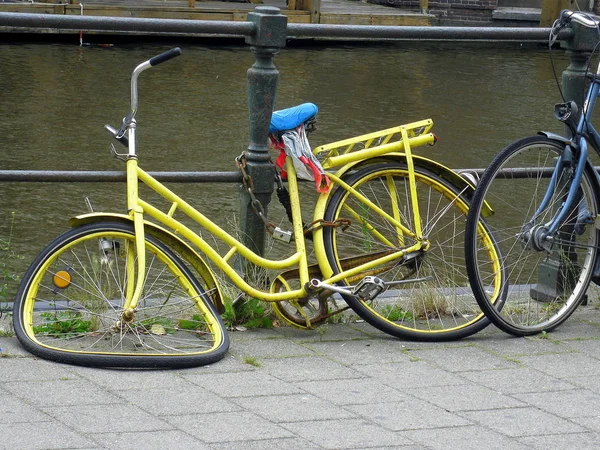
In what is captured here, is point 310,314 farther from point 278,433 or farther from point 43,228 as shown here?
point 43,228

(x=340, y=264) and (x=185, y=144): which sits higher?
(x=340, y=264)

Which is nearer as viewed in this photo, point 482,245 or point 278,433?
point 278,433

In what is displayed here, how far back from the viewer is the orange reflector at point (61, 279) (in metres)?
3.75

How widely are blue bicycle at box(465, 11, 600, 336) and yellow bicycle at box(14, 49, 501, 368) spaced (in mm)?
105

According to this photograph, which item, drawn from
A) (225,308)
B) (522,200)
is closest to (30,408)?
(225,308)

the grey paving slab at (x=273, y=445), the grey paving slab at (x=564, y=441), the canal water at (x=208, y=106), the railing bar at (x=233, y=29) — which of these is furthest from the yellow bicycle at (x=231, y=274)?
the canal water at (x=208, y=106)

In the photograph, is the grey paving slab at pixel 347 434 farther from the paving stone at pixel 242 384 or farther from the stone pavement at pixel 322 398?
the paving stone at pixel 242 384

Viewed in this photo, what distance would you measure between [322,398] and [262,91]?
54.0 inches

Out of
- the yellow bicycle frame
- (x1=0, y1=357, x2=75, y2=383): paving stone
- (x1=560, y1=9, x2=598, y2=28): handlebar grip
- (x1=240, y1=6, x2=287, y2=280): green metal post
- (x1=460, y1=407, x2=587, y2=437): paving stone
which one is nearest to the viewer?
Answer: (x1=460, y1=407, x2=587, y2=437): paving stone

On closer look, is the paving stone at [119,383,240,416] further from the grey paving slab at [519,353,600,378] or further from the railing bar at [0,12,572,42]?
the railing bar at [0,12,572,42]

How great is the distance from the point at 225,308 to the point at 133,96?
866 mm

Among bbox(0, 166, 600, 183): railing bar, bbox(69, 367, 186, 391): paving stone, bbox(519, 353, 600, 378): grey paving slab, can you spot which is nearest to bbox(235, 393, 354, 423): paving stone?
bbox(69, 367, 186, 391): paving stone

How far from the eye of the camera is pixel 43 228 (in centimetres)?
705

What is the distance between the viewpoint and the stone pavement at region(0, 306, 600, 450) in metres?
3.11
